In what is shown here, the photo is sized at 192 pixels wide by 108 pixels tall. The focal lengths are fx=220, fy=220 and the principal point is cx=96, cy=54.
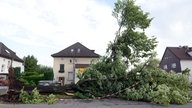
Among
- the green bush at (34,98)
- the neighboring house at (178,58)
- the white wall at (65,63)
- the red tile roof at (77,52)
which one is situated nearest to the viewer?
the green bush at (34,98)

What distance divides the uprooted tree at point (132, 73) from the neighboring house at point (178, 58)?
3473 centimetres

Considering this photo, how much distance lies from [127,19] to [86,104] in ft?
21.4

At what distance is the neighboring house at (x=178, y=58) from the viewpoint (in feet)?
152

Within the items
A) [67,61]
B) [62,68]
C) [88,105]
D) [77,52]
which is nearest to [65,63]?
[67,61]

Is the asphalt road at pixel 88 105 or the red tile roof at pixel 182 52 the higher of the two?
the red tile roof at pixel 182 52

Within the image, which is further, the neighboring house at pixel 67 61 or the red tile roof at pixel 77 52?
the red tile roof at pixel 77 52

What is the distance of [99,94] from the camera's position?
12.2 metres

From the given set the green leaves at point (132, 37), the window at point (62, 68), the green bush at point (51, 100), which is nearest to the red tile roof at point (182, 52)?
the window at point (62, 68)

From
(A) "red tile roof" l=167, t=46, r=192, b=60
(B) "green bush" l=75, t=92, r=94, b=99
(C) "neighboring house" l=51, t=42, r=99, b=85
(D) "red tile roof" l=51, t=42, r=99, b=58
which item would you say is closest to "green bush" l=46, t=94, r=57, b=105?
(B) "green bush" l=75, t=92, r=94, b=99

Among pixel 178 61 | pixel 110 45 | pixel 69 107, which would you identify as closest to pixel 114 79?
pixel 110 45

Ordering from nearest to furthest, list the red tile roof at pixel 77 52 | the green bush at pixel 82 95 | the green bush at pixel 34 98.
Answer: the green bush at pixel 34 98
the green bush at pixel 82 95
the red tile roof at pixel 77 52

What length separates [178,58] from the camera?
4700 cm

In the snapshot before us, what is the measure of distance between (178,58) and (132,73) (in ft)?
122

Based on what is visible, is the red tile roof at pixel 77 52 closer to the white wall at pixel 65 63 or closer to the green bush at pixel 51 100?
the white wall at pixel 65 63
